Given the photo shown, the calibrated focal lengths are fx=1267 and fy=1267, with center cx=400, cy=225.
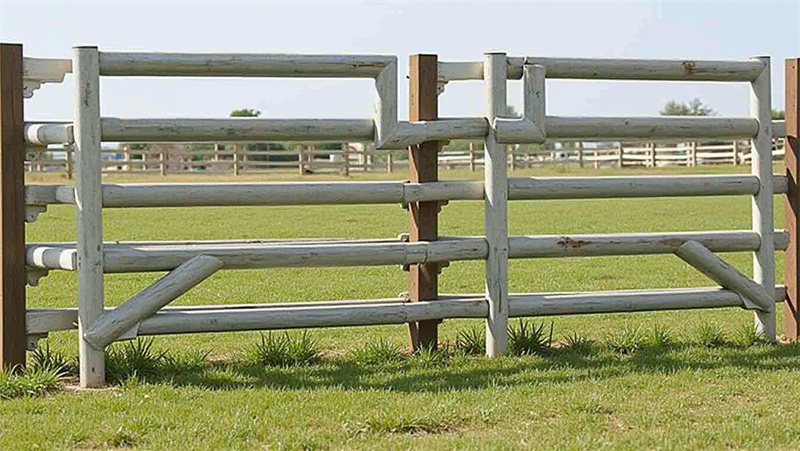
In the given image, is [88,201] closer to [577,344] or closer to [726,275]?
[577,344]

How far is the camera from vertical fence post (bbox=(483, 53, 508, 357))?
361 inches

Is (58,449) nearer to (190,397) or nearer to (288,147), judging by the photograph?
(190,397)

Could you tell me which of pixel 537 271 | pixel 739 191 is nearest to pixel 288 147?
pixel 537 271

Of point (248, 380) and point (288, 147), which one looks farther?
point (288, 147)

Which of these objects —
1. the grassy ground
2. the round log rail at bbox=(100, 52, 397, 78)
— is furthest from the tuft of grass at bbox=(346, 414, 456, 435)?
the round log rail at bbox=(100, 52, 397, 78)

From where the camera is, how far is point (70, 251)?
8.34 metres

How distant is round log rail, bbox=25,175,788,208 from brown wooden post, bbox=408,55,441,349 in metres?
0.17

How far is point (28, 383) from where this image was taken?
310 inches

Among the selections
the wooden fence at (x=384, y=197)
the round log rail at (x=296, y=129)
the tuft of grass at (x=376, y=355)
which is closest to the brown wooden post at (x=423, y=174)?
the wooden fence at (x=384, y=197)

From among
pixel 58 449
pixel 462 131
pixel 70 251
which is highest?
pixel 462 131

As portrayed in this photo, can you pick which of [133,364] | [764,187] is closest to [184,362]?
[133,364]

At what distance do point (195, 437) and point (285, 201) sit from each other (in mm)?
2554

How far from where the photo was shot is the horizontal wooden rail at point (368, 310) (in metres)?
8.49

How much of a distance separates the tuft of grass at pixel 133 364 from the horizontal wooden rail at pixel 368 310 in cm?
23
